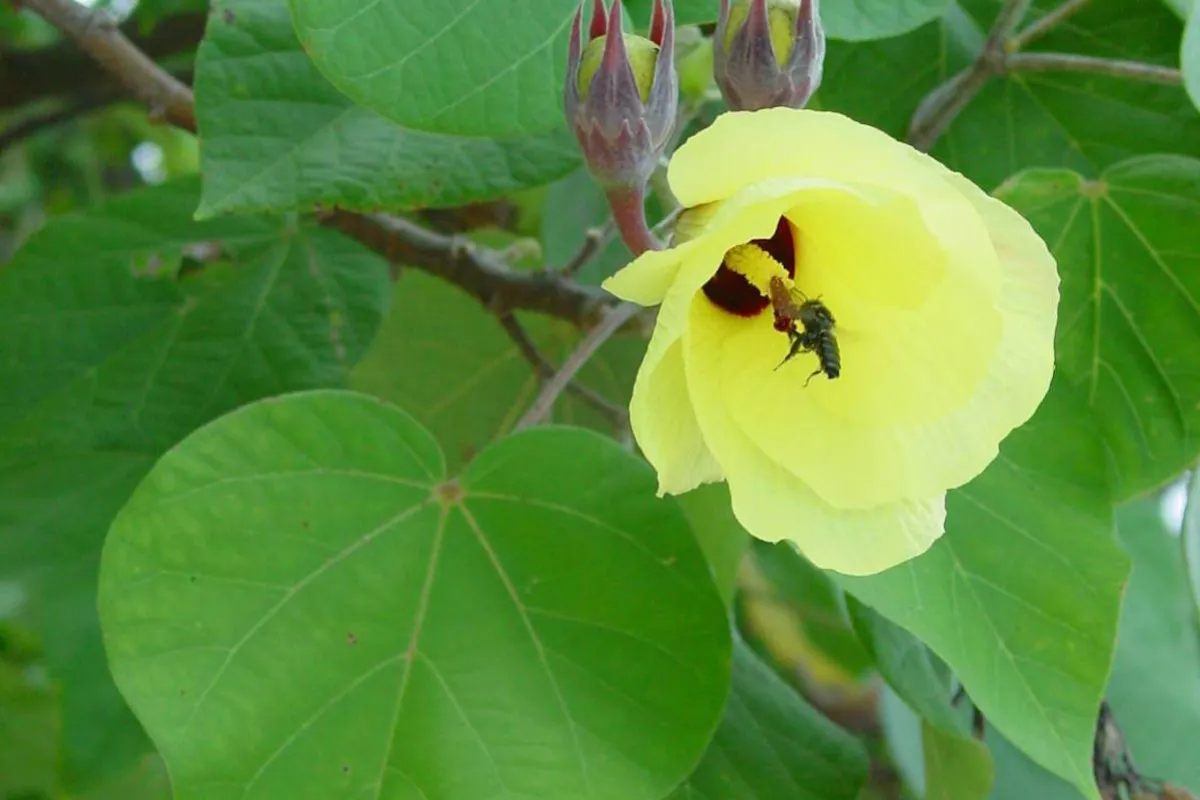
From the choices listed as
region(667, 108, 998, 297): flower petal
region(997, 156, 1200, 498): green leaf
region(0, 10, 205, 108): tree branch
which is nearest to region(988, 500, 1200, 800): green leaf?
region(997, 156, 1200, 498): green leaf

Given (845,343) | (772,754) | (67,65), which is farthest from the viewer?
(67,65)

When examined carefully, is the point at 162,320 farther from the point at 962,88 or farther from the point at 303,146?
the point at 962,88

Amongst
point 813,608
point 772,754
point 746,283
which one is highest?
point 746,283

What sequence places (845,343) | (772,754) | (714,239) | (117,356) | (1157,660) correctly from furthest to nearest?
(1157,660)
(117,356)
(772,754)
(845,343)
(714,239)

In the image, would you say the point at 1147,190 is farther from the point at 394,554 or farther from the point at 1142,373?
the point at 394,554

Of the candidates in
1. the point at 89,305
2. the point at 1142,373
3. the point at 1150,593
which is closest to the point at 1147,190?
the point at 1142,373

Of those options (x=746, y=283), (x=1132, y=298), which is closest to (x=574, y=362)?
(x=746, y=283)

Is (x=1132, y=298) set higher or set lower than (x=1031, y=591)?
higher

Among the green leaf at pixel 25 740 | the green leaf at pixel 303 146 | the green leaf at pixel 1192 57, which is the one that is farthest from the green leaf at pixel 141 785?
the green leaf at pixel 1192 57
